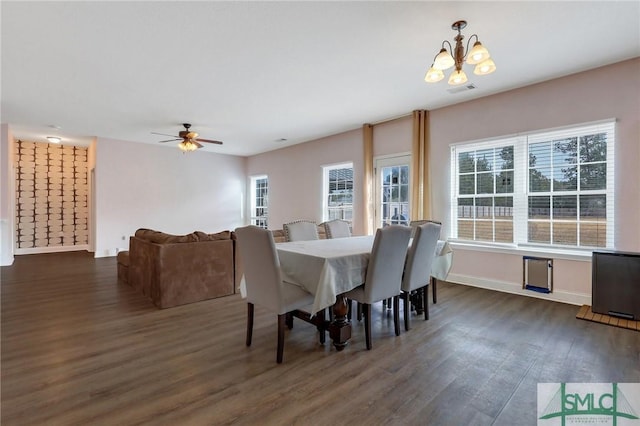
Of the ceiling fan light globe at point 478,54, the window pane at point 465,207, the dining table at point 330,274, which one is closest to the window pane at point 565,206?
the window pane at point 465,207

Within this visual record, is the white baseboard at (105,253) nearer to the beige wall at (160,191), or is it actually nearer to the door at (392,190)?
the beige wall at (160,191)

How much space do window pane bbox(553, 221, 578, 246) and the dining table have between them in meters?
2.84

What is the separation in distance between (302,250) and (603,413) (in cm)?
221

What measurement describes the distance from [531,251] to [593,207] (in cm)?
84

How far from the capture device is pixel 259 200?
9.26 meters

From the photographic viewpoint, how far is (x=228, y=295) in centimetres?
408

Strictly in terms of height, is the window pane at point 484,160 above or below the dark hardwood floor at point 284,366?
above

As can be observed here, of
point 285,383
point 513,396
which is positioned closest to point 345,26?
point 285,383

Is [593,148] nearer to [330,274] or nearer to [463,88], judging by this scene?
[463,88]

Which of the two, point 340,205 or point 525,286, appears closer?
point 525,286

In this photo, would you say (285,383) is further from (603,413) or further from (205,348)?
(603,413)

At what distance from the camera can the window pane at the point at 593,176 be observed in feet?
11.5

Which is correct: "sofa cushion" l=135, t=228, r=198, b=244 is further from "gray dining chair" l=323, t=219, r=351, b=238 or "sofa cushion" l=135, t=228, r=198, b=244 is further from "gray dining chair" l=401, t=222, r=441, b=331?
"gray dining chair" l=401, t=222, r=441, b=331

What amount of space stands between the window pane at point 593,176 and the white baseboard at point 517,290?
1.30 m
